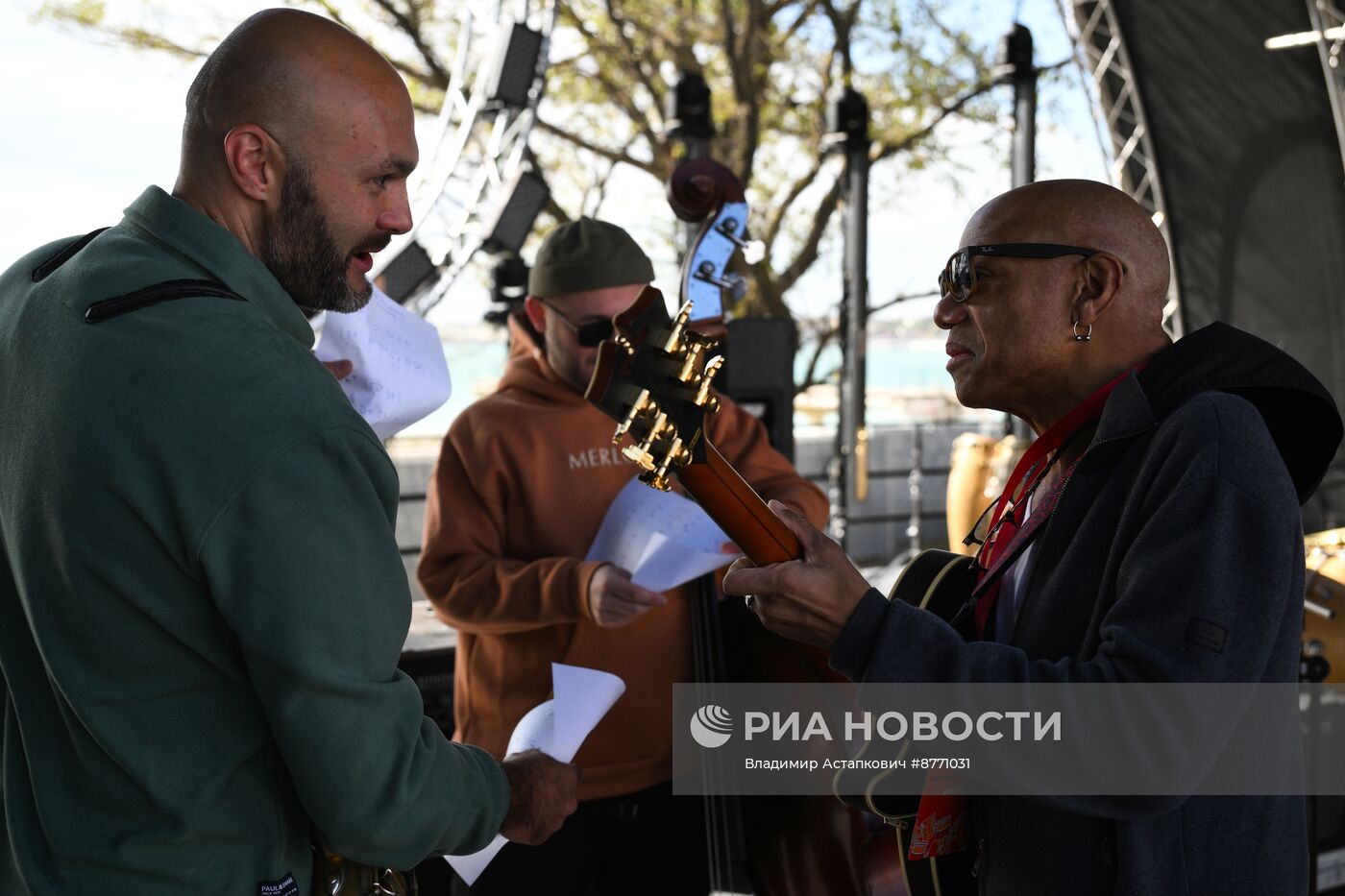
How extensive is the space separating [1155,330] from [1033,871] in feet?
2.36

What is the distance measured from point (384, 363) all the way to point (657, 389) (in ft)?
2.33

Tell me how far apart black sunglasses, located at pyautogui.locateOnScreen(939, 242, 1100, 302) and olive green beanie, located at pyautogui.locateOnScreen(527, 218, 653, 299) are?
3.11ft

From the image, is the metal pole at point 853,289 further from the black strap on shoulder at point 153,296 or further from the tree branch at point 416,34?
the black strap on shoulder at point 153,296

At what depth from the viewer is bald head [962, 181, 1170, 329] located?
1508mm

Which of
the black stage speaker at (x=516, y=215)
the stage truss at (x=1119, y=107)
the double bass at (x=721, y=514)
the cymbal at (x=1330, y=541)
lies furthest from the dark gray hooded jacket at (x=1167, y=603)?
the stage truss at (x=1119, y=107)

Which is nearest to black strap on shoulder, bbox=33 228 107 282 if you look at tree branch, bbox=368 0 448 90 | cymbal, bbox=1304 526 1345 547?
cymbal, bbox=1304 526 1345 547

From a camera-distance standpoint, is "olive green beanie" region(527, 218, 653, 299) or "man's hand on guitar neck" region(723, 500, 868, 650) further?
"olive green beanie" region(527, 218, 653, 299)

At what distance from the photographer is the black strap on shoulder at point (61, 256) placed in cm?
128

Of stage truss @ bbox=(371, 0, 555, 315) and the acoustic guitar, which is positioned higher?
stage truss @ bbox=(371, 0, 555, 315)

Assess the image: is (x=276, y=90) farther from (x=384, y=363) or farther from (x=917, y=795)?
(x=917, y=795)

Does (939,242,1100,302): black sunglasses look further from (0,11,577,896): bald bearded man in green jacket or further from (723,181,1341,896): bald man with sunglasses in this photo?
(0,11,577,896): bald bearded man in green jacket

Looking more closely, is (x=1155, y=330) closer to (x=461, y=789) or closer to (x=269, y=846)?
(x=461, y=789)

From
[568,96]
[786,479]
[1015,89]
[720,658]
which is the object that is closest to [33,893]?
[720,658]

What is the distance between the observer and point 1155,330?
5.08ft
